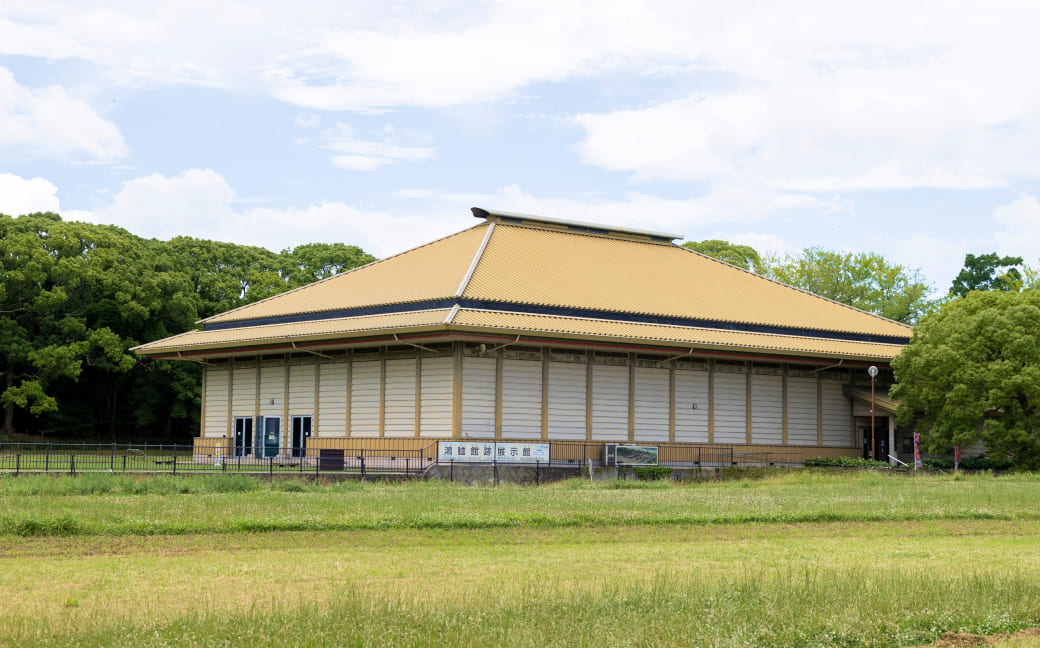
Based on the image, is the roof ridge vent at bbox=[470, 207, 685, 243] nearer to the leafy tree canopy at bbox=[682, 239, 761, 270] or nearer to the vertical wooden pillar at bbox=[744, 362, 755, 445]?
the vertical wooden pillar at bbox=[744, 362, 755, 445]

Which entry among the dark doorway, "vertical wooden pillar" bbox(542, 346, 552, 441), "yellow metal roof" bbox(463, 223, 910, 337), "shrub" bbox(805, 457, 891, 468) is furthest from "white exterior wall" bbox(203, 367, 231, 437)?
the dark doorway

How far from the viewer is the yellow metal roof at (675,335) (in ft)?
144

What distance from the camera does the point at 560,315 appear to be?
4700 centimetres

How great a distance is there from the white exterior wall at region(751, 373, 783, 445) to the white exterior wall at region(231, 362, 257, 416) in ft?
74.3

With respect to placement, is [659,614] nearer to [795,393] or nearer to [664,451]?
[664,451]

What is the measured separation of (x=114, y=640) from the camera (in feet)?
37.6

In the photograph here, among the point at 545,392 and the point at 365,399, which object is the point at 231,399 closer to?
the point at 365,399

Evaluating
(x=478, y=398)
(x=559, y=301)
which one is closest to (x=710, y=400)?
(x=559, y=301)

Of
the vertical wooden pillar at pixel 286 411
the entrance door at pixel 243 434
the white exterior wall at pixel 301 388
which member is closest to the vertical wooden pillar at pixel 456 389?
the white exterior wall at pixel 301 388

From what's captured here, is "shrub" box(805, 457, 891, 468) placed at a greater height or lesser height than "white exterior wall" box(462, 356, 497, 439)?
lesser

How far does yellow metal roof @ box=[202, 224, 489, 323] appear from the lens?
48344 millimetres

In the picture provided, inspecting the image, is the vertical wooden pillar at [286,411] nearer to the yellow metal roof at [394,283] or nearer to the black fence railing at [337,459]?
the black fence railing at [337,459]

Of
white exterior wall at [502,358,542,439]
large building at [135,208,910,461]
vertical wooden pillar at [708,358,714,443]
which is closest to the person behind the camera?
large building at [135,208,910,461]

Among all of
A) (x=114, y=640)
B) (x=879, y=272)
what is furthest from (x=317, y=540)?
(x=879, y=272)
